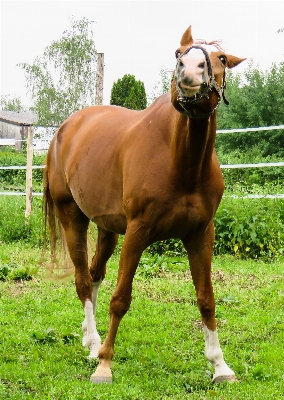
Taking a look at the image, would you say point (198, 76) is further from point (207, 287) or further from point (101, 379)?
point (101, 379)

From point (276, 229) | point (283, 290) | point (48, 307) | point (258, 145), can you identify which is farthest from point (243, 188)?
point (258, 145)

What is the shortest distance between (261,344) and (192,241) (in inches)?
48.0

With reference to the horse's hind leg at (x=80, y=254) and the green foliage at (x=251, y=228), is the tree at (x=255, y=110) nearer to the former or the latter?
the green foliage at (x=251, y=228)

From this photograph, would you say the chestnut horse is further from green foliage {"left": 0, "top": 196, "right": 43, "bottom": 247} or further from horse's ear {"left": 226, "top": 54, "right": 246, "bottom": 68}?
green foliage {"left": 0, "top": 196, "right": 43, "bottom": 247}

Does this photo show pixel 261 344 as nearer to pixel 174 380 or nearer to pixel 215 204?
pixel 174 380

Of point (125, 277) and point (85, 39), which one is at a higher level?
point (85, 39)

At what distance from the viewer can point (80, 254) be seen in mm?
4633

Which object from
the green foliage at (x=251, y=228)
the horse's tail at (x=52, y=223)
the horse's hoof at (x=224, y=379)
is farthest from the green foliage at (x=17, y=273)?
the horse's hoof at (x=224, y=379)

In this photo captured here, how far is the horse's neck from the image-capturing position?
10.7ft

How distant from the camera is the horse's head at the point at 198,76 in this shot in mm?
2719

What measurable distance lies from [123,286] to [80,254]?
1102 mm

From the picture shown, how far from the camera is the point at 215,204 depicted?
11.6 ft

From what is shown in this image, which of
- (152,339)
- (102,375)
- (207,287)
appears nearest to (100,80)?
(152,339)

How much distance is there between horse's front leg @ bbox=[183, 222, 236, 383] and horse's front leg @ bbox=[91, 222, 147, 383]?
15.2 inches
